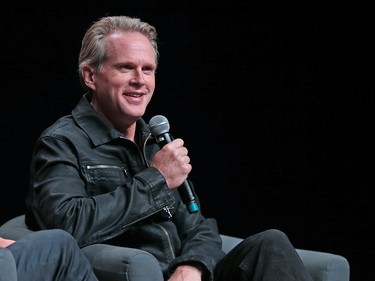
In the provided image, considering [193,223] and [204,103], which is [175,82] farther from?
[193,223]

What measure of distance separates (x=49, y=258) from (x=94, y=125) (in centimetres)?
64

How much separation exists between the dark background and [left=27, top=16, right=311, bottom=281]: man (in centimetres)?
77

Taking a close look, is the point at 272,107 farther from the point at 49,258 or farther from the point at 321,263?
the point at 49,258

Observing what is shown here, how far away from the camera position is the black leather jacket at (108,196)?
2156 mm

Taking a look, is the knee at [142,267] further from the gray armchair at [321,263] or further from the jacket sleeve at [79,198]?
the gray armchair at [321,263]

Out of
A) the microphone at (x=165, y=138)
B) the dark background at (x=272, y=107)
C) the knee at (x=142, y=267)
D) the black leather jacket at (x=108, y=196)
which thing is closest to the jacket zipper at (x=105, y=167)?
the black leather jacket at (x=108, y=196)

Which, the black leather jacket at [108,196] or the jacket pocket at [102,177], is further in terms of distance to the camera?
the jacket pocket at [102,177]

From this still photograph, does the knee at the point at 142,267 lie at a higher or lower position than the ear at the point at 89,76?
lower

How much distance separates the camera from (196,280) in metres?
2.19

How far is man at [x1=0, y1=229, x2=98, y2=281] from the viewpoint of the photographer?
179cm

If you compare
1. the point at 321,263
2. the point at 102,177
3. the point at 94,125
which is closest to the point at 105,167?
the point at 102,177

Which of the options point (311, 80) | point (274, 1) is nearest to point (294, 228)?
point (311, 80)

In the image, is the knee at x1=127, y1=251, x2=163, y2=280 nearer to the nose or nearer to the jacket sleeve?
the jacket sleeve

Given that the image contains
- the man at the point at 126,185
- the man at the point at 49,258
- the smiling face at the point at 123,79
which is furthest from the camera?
the smiling face at the point at 123,79
